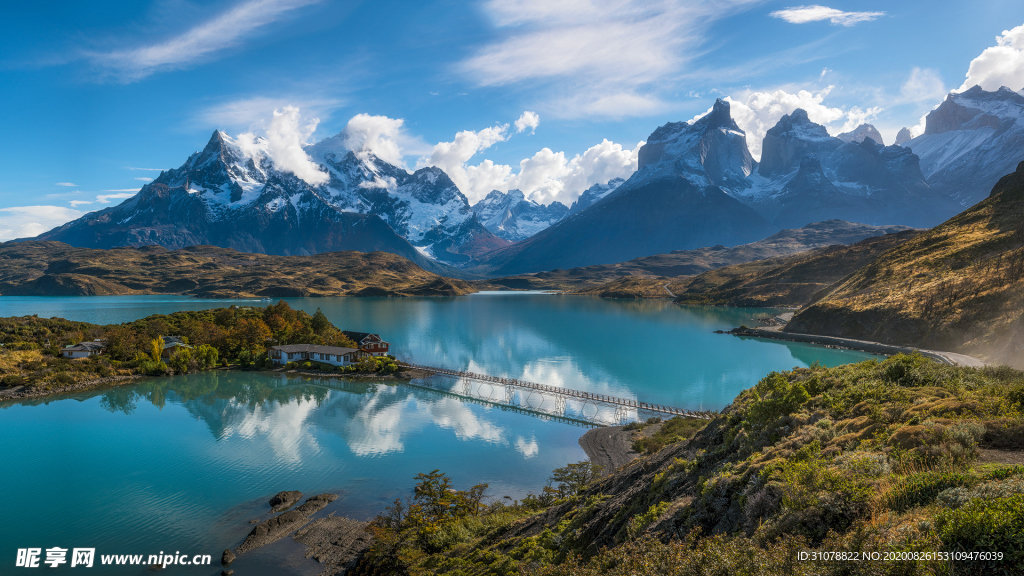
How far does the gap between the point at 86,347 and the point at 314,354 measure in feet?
116

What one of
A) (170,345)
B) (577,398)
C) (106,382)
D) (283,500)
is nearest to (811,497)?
(283,500)

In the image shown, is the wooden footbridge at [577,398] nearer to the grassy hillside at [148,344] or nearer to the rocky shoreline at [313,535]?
the grassy hillside at [148,344]

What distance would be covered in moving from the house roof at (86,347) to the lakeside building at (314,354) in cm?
2605

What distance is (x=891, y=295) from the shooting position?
103500 mm

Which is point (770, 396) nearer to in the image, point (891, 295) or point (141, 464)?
point (141, 464)

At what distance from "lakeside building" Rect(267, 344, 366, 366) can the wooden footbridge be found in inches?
608

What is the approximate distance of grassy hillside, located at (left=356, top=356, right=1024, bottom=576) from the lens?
7.89 m

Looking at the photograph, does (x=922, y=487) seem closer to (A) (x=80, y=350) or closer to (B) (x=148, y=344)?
(B) (x=148, y=344)

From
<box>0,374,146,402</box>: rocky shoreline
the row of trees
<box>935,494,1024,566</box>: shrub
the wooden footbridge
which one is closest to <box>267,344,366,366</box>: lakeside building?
the row of trees

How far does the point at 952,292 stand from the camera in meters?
86.4

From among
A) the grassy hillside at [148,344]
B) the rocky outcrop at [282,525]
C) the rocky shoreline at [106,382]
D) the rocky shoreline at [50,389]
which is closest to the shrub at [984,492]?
the rocky outcrop at [282,525]

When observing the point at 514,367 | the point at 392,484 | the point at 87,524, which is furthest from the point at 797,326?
the point at 87,524

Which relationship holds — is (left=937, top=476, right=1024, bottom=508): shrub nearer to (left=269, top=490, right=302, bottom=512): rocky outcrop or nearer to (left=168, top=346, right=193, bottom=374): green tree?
(left=269, top=490, right=302, bottom=512): rocky outcrop

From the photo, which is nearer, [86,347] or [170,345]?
[86,347]
